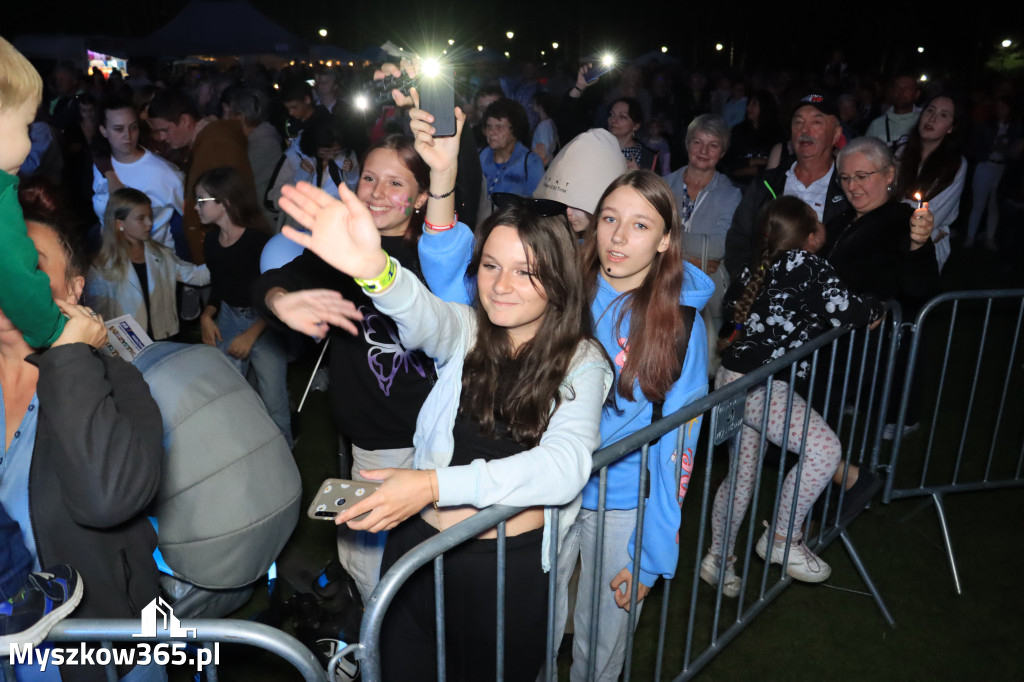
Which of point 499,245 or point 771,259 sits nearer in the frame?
point 499,245

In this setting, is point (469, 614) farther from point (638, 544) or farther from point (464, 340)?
point (464, 340)

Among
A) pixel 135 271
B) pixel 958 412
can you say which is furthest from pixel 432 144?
pixel 958 412

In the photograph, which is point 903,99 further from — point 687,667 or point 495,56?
point 495,56

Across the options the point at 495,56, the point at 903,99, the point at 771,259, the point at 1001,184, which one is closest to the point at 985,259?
the point at 1001,184

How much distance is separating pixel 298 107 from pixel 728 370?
625 cm

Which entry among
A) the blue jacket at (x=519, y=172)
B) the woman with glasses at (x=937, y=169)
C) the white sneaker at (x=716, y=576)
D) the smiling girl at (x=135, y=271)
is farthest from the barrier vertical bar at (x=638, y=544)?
the blue jacket at (x=519, y=172)

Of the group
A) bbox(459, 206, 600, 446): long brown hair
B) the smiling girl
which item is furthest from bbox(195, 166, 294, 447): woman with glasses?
bbox(459, 206, 600, 446): long brown hair

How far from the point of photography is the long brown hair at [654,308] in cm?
250

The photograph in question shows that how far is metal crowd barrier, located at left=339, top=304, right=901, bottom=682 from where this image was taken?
1.76 meters

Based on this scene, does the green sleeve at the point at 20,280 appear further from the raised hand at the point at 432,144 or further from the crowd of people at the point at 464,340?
the raised hand at the point at 432,144

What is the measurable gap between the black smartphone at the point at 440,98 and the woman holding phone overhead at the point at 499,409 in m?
0.04

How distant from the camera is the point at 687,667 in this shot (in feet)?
9.84

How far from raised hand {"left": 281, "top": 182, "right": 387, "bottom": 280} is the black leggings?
0.81 metres

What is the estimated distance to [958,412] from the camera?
6.09m
